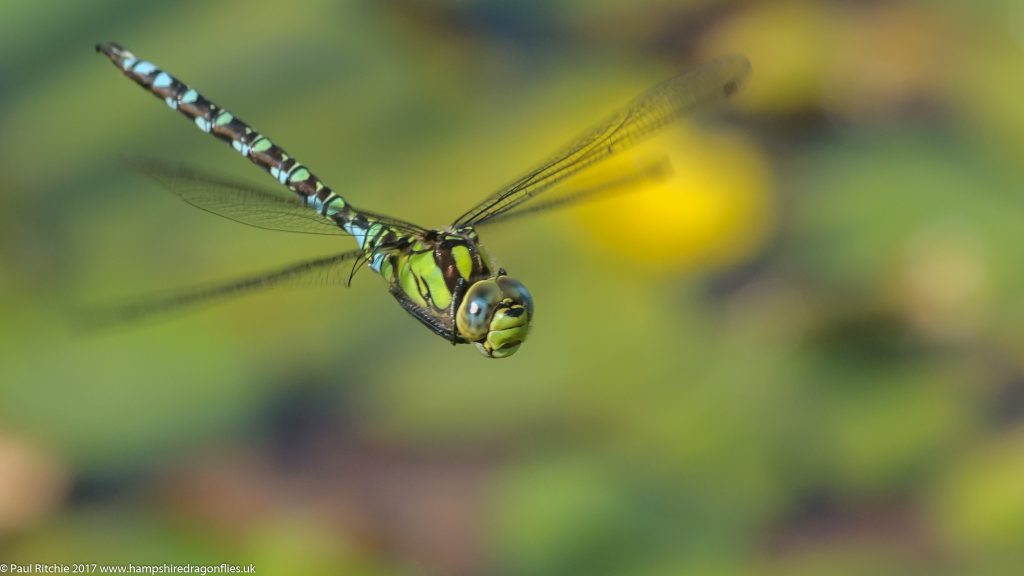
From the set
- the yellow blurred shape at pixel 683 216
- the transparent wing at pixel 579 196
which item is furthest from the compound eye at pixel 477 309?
the yellow blurred shape at pixel 683 216

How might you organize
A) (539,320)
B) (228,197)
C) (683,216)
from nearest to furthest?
1. (228,197)
2. (539,320)
3. (683,216)

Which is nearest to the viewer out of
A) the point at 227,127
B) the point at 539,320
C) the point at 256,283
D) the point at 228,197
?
the point at 256,283

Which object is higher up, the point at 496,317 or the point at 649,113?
the point at 649,113

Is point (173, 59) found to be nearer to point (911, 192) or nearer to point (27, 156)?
point (27, 156)

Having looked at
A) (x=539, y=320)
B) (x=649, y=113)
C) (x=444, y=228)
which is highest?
(x=649, y=113)

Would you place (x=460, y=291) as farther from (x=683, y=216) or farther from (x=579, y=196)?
(x=683, y=216)

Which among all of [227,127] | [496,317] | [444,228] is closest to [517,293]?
[496,317]
